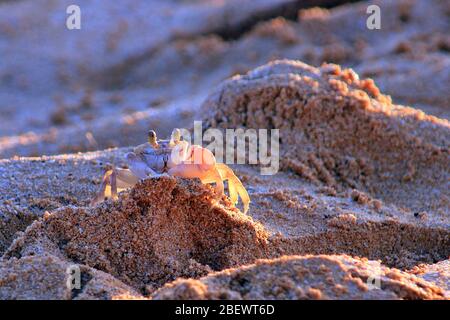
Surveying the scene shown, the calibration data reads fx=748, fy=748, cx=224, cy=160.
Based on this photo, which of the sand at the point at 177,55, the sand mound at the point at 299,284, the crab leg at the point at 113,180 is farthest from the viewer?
the sand at the point at 177,55

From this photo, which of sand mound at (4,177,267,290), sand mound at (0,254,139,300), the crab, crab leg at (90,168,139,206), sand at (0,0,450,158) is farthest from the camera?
sand at (0,0,450,158)

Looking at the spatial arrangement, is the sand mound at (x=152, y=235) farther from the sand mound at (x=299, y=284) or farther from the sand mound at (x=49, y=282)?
the sand mound at (x=299, y=284)

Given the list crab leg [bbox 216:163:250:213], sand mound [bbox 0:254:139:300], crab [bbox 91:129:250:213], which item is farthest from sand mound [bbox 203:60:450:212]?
sand mound [bbox 0:254:139:300]

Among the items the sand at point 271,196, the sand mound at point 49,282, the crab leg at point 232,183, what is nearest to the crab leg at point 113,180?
the sand at point 271,196

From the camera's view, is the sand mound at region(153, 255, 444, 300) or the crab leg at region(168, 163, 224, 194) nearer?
the sand mound at region(153, 255, 444, 300)

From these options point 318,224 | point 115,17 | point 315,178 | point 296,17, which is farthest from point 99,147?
point 115,17

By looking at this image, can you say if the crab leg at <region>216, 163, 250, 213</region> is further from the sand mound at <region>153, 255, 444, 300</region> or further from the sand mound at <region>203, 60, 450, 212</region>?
the sand mound at <region>203, 60, 450, 212</region>
